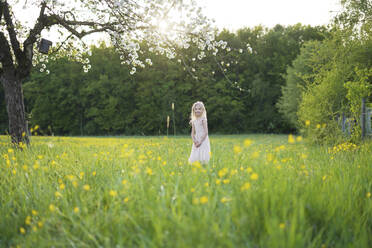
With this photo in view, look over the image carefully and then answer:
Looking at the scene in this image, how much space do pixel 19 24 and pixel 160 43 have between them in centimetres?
546

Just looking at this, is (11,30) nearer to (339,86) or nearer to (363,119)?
(363,119)

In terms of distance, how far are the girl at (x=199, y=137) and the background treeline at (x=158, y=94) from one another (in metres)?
24.7

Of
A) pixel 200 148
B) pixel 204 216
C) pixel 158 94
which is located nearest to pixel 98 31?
pixel 200 148

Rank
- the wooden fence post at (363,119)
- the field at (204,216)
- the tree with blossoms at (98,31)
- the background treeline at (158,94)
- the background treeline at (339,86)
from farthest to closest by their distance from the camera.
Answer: the background treeline at (158,94), the background treeline at (339,86), the wooden fence post at (363,119), the tree with blossoms at (98,31), the field at (204,216)

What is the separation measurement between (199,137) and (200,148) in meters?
0.26

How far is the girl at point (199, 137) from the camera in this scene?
239 inches

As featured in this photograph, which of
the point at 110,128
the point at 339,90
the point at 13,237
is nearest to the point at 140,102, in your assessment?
the point at 110,128

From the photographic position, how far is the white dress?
6055 mm

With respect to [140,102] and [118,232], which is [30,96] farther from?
[118,232]

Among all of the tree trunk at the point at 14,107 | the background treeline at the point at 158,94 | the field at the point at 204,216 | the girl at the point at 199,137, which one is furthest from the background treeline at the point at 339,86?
the background treeline at the point at 158,94

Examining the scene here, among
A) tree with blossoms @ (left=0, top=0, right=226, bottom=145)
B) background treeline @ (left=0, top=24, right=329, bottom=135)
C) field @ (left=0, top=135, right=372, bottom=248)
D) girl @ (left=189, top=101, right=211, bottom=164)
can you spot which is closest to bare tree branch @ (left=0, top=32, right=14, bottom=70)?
tree with blossoms @ (left=0, top=0, right=226, bottom=145)

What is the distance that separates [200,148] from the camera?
6137 millimetres

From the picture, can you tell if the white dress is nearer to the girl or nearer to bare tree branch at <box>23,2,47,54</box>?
the girl

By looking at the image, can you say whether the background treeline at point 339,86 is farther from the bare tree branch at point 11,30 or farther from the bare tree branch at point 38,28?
the bare tree branch at point 11,30
